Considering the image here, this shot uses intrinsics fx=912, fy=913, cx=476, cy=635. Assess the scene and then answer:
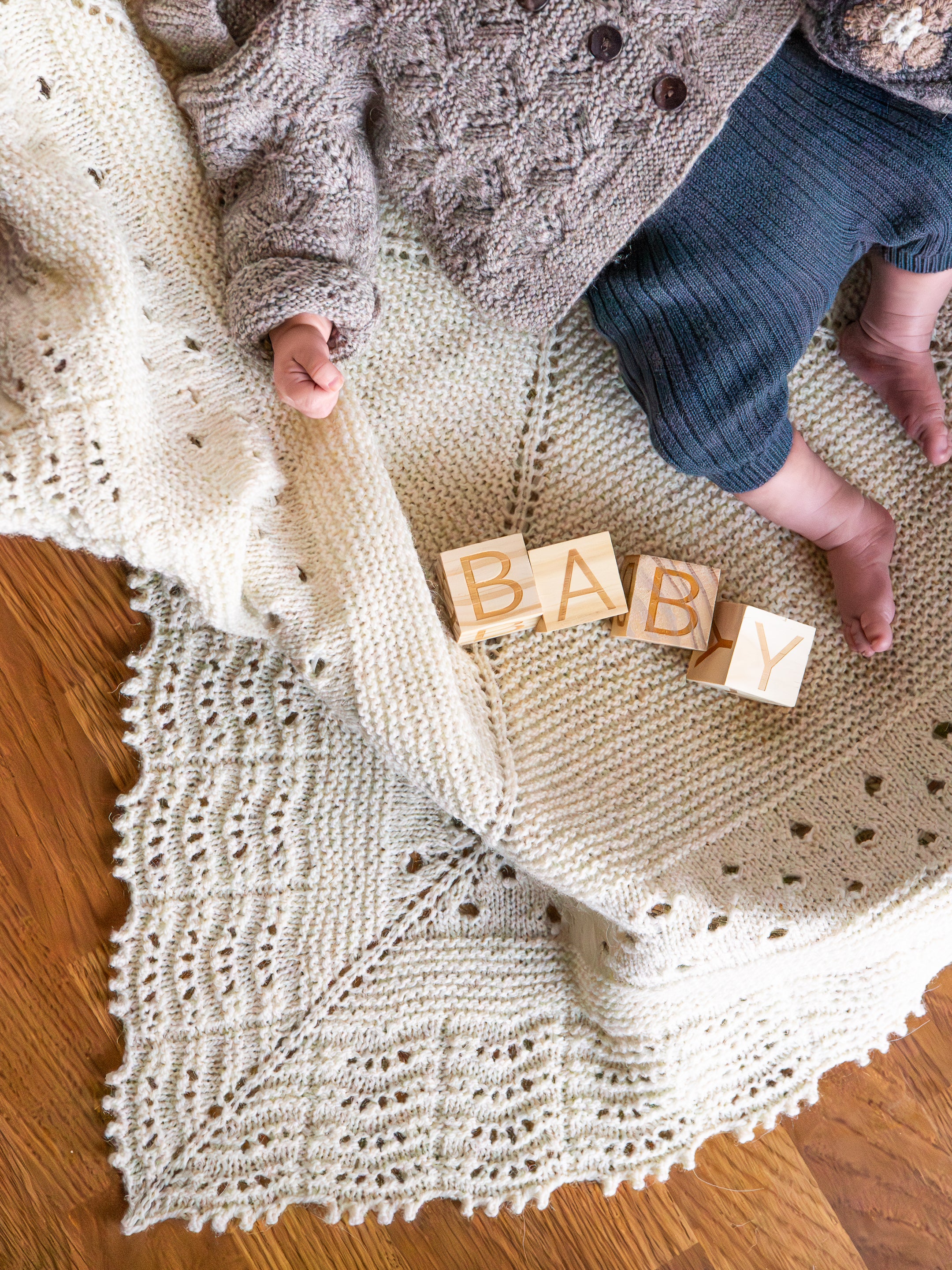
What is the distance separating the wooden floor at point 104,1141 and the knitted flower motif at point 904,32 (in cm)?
86

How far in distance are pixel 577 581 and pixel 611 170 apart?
38cm

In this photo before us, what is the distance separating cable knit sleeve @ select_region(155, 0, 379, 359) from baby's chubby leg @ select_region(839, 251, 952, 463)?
1.74 feet

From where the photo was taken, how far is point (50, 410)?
0.75m

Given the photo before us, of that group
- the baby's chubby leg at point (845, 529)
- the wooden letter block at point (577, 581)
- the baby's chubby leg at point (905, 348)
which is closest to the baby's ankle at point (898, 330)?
the baby's chubby leg at point (905, 348)

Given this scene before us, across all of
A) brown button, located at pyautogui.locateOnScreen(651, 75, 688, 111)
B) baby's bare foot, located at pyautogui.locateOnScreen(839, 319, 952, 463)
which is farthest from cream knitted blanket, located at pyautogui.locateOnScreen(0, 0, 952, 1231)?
brown button, located at pyautogui.locateOnScreen(651, 75, 688, 111)

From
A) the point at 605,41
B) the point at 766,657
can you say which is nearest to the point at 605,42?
the point at 605,41

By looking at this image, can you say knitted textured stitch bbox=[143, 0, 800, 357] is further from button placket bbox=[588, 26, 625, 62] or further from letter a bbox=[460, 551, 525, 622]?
letter a bbox=[460, 551, 525, 622]

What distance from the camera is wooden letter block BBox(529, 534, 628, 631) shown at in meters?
0.91

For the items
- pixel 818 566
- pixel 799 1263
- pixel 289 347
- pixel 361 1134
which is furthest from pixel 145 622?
pixel 799 1263

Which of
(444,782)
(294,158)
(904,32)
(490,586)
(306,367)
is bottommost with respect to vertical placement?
(444,782)

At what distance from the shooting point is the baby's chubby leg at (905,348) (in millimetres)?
934

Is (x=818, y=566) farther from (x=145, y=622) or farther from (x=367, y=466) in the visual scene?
(x=145, y=622)

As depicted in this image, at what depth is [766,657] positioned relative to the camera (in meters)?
0.92

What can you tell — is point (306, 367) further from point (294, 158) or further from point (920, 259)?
point (920, 259)
